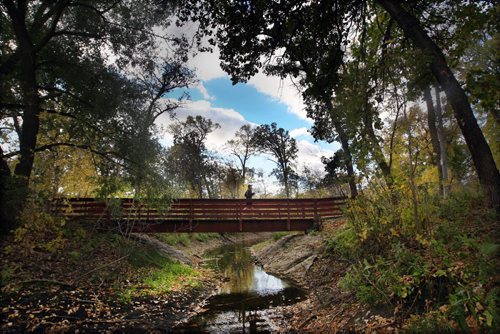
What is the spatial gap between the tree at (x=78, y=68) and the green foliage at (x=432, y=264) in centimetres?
812

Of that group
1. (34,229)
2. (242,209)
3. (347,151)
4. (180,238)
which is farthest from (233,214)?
(347,151)

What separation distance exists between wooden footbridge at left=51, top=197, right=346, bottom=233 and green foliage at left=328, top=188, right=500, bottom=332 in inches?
312

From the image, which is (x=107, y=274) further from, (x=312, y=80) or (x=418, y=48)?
(x=418, y=48)

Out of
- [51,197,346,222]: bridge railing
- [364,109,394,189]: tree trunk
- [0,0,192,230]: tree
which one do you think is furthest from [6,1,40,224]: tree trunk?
[364,109,394,189]: tree trunk

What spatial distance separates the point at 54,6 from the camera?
10242 millimetres

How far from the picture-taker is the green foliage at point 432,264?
12.2ft

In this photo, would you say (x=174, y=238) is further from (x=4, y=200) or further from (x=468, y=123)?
(x=468, y=123)

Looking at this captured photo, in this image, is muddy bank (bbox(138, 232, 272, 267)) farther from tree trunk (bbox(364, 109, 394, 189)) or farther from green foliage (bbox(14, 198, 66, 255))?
tree trunk (bbox(364, 109, 394, 189))

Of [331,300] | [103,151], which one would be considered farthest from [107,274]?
[331,300]

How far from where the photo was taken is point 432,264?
494 centimetres

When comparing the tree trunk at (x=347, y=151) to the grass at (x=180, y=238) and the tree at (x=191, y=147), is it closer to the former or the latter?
the grass at (x=180, y=238)

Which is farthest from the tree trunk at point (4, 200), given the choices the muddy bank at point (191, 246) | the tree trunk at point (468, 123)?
the tree trunk at point (468, 123)

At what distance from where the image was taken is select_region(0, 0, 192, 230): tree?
9906mm

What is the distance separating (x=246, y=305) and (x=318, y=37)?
7.69 m
